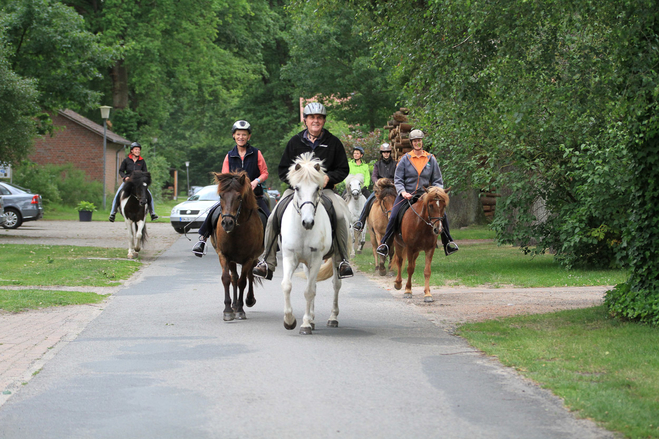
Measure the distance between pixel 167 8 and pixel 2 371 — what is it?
121 feet

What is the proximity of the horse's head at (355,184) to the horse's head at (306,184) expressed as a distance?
10.5m

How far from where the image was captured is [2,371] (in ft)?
23.3

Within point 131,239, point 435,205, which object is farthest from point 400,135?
point 435,205

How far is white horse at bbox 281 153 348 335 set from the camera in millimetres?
8914

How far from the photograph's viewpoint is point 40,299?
11.9 m

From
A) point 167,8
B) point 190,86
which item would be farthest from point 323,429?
point 190,86

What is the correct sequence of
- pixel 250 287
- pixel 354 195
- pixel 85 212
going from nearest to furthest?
1. pixel 250 287
2. pixel 354 195
3. pixel 85 212

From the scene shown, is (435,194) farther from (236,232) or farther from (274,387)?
(274,387)

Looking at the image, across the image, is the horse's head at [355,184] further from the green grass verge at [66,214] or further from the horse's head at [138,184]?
the green grass verge at [66,214]

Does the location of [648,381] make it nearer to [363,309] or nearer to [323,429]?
[323,429]

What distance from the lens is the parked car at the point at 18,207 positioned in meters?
33.1

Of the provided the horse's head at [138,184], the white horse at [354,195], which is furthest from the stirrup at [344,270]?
the horse's head at [138,184]

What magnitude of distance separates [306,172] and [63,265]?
990 cm

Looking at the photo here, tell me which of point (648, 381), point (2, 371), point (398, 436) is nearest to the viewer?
point (398, 436)
